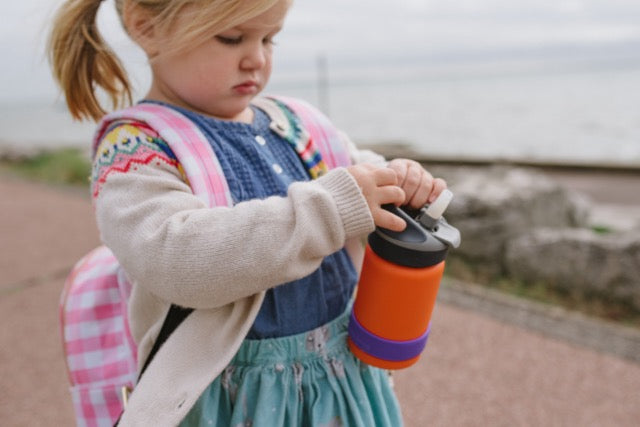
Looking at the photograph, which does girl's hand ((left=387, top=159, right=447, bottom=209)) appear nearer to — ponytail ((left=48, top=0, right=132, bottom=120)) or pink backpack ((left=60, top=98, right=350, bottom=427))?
pink backpack ((left=60, top=98, right=350, bottom=427))

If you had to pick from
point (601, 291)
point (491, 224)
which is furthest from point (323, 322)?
point (491, 224)

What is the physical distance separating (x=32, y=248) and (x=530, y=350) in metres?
3.59

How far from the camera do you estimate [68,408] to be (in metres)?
2.50

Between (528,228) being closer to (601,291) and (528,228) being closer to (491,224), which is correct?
(491,224)

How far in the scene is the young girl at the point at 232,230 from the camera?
104 centimetres

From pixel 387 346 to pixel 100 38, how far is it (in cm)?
99

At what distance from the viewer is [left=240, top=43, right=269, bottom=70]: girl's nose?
1229 mm

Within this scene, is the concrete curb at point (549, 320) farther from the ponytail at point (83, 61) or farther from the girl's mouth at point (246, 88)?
the ponytail at point (83, 61)

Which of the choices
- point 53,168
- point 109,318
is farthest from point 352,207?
point 53,168

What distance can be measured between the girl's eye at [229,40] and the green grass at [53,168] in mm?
5817

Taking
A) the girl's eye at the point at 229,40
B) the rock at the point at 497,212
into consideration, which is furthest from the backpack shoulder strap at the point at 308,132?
the rock at the point at 497,212

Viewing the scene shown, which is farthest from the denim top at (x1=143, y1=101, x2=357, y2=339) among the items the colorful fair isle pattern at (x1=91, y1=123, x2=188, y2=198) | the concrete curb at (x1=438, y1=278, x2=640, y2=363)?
the concrete curb at (x1=438, y1=278, x2=640, y2=363)

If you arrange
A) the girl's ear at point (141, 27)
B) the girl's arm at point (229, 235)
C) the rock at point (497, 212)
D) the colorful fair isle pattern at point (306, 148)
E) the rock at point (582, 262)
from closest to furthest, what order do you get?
the girl's arm at point (229, 235) < the girl's ear at point (141, 27) < the colorful fair isle pattern at point (306, 148) < the rock at point (582, 262) < the rock at point (497, 212)

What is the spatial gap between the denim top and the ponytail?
12.1 inches
